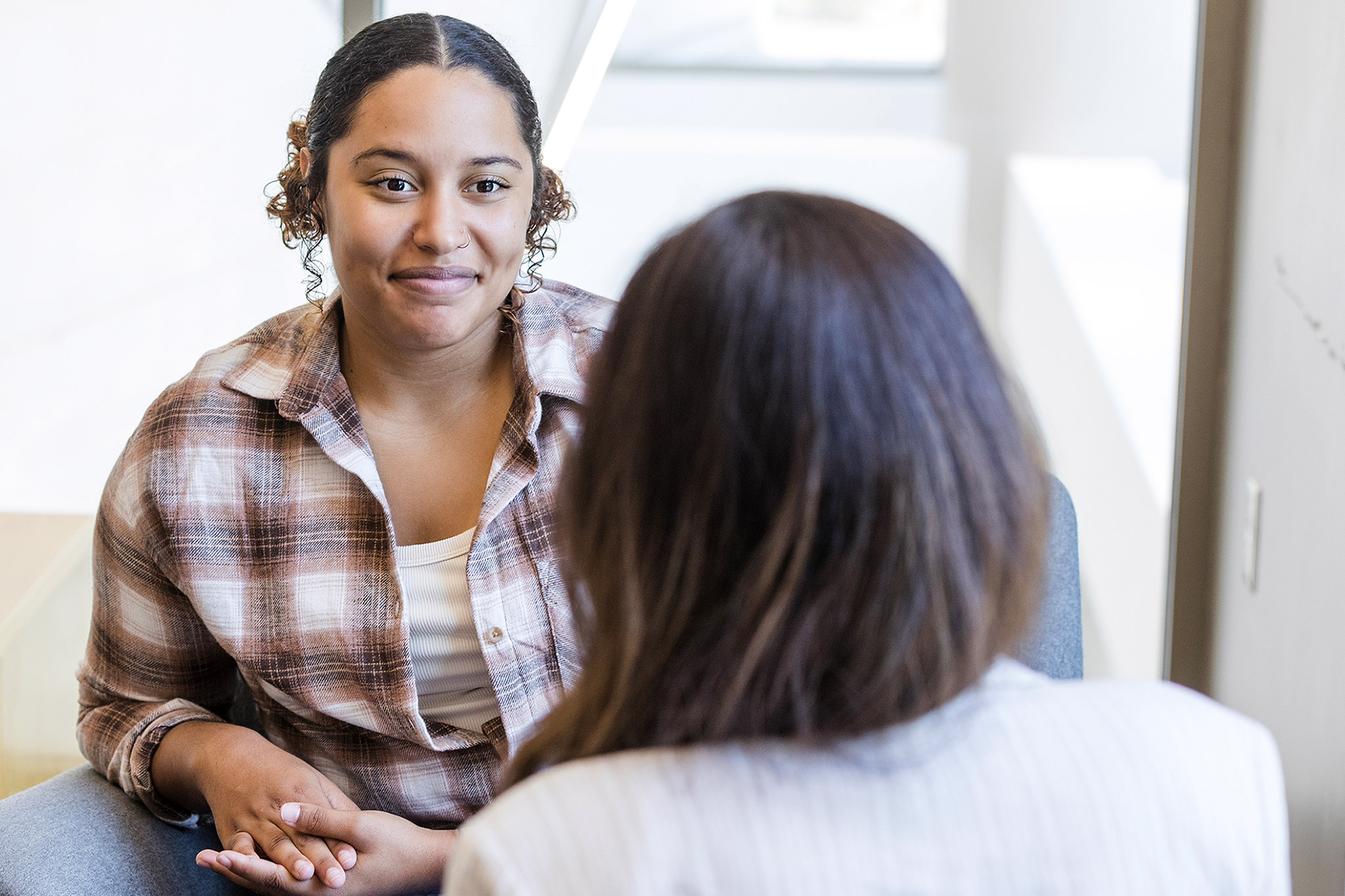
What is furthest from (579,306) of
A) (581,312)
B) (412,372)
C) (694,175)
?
(694,175)

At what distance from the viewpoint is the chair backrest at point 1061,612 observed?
1.12 m

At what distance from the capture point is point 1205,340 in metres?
1.59

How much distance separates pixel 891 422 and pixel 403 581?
2.15ft

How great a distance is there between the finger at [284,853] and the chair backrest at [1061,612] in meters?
0.66

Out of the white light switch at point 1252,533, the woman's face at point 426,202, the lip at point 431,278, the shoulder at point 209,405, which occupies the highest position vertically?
the woman's face at point 426,202

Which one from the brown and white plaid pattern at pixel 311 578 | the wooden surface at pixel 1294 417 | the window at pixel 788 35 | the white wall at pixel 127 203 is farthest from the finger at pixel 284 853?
the window at pixel 788 35

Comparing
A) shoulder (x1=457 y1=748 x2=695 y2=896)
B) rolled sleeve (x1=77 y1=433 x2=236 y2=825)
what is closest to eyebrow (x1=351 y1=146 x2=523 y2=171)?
rolled sleeve (x1=77 y1=433 x2=236 y2=825)

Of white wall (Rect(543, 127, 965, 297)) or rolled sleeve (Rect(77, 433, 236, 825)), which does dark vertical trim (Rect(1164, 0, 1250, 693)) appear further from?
rolled sleeve (Rect(77, 433, 236, 825))

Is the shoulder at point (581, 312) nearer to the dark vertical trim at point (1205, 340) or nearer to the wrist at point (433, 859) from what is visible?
the wrist at point (433, 859)

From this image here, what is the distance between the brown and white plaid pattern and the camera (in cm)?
104

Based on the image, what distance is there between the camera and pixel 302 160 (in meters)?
1.12

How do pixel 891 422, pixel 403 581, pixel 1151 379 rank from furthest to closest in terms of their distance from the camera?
pixel 1151 379, pixel 403 581, pixel 891 422

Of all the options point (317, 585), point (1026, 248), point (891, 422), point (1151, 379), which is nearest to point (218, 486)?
point (317, 585)

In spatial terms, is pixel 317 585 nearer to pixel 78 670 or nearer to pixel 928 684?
pixel 78 670
